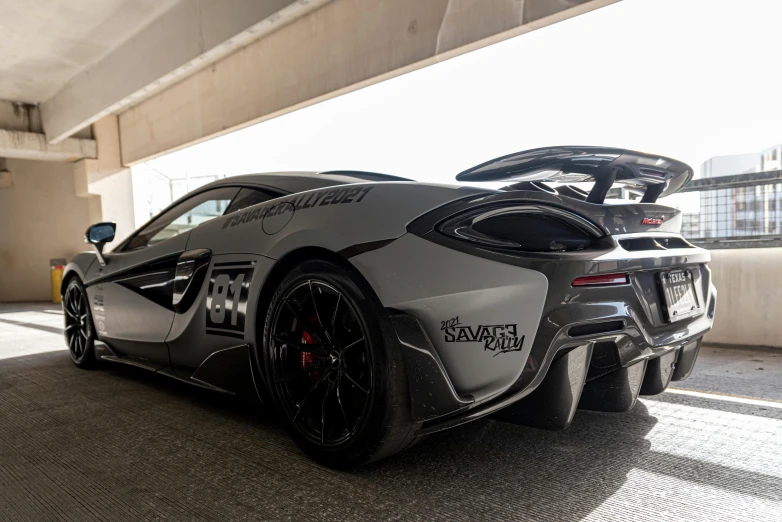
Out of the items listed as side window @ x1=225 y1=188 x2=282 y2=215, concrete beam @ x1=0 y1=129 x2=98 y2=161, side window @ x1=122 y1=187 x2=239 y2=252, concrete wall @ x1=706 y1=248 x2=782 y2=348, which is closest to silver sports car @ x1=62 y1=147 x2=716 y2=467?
side window @ x1=225 y1=188 x2=282 y2=215

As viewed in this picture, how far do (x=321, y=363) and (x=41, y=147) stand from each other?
503 inches

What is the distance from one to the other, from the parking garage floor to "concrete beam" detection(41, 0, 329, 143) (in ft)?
14.8

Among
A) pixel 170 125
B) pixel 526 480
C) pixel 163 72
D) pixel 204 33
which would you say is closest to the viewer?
pixel 526 480

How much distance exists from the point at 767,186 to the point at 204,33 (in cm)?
614

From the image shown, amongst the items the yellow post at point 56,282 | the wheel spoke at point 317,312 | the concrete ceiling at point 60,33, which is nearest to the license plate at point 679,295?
the wheel spoke at point 317,312

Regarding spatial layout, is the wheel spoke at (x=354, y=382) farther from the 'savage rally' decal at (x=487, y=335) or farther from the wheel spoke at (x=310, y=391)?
the 'savage rally' decal at (x=487, y=335)

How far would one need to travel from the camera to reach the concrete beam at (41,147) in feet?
37.6

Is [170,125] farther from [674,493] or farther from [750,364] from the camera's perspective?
[674,493]

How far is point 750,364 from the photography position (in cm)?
366

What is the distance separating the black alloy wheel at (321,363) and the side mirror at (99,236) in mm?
2081

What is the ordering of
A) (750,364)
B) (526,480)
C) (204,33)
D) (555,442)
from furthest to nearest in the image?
(204,33) < (750,364) < (555,442) < (526,480)

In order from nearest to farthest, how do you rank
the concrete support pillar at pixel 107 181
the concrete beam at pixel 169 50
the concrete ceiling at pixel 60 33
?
the concrete beam at pixel 169 50, the concrete ceiling at pixel 60 33, the concrete support pillar at pixel 107 181

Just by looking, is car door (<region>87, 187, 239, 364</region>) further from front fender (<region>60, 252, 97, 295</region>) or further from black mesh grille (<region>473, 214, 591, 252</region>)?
black mesh grille (<region>473, 214, 591, 252</region>)

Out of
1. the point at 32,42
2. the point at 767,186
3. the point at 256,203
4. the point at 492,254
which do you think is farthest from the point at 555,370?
the point at 32,42
